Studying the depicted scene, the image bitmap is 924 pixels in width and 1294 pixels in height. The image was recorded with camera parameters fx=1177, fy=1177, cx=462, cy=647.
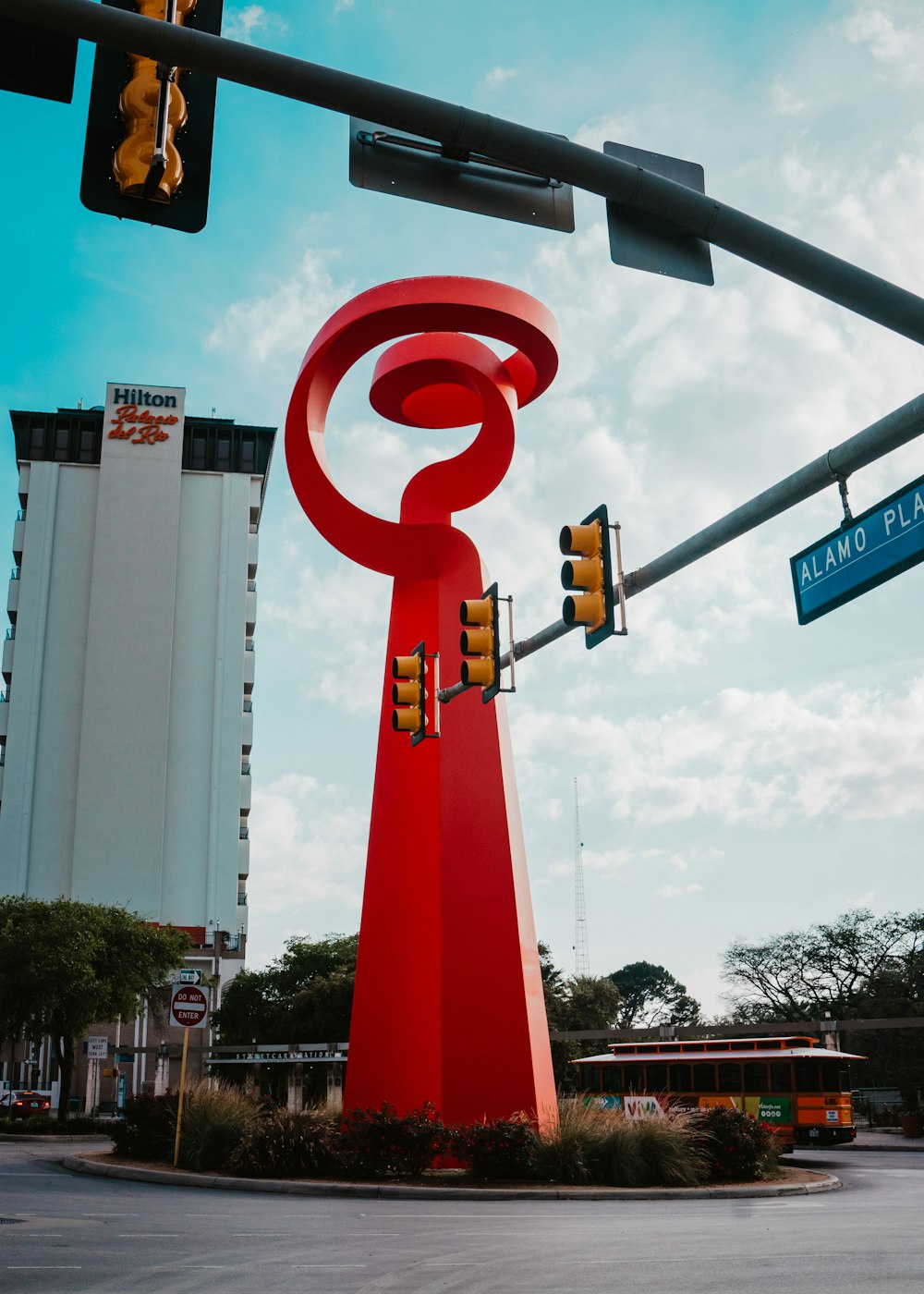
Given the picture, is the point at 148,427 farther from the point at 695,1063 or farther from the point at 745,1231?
the point at 745,1231

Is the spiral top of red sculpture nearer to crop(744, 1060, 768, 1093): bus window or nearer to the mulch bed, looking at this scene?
the mulch bed

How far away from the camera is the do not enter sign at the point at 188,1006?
1947 centimetres

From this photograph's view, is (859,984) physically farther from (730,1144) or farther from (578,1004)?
(730,1144)

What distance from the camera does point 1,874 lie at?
219 ft

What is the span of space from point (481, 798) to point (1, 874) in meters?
53.9

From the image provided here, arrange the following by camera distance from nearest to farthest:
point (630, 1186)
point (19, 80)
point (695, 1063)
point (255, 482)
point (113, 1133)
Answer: point (19, 80) < point (630, 1186) < point (113, 1133) < point (695, 1063) < point (255, 482)

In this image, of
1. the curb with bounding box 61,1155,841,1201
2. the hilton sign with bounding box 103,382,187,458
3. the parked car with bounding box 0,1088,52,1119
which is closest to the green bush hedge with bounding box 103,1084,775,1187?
the curb with bounding box 61,1155,841,1201

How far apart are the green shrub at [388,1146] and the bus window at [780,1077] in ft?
38.1

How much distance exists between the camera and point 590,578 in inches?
407

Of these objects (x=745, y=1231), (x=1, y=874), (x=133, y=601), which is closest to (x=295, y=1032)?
(x=1, y=874)

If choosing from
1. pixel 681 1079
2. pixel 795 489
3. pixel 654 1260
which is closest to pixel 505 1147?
pixel 654 1260

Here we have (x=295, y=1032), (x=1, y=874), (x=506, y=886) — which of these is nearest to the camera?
(x=506, y=886)

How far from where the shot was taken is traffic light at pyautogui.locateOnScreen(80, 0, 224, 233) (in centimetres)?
521

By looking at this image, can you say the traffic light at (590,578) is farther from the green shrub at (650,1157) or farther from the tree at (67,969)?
the tree at (67,969)
